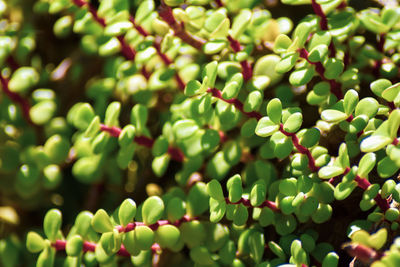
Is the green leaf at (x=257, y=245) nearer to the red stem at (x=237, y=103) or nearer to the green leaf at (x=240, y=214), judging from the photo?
the green leaf at (x=240, y=214)

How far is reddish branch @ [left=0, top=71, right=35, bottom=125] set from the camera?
3.66 feet

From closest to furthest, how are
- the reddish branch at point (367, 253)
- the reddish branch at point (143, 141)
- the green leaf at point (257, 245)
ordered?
the reddish branch at point (367, 253) < the green leaf at point (257, 245) < the reddish branch at point (143, 141)

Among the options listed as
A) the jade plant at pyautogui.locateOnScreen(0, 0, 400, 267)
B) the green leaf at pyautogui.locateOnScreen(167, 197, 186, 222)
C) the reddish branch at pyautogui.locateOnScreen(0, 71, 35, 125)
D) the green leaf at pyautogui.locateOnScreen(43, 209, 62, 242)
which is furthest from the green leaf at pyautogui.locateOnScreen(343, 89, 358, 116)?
the reddish branch at pyautogui.locateOnScreen(0, 71, 35, 125)

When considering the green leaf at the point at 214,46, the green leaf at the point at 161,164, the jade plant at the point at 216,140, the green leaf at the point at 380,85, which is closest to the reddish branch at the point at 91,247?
the jade plant at the point at 216,140

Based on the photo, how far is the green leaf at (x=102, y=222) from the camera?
0.75m

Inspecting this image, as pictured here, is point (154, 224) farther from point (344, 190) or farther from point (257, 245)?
point (344, 190)

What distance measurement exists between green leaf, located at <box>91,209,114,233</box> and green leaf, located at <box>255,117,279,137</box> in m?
0.29

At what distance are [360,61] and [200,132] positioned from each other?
0.36 meters

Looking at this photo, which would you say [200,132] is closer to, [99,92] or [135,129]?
[135,129]

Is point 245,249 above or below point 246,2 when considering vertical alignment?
below

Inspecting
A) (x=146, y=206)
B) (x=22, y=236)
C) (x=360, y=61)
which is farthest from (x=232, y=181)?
(x=22, y=236)

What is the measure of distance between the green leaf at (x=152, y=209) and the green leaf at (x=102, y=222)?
6cm

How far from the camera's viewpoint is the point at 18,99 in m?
1.16

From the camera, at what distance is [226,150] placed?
920 mm
